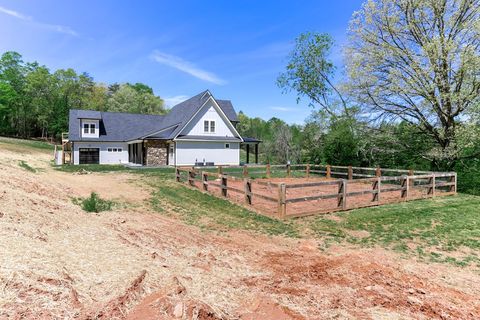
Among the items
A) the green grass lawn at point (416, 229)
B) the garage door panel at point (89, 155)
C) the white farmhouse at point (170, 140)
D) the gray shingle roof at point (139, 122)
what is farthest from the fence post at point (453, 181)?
the garage door panel at point (89, 155)

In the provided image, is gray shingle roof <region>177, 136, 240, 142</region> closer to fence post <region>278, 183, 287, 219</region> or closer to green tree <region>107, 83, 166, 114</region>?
fence post <region>278, 183, 287, 219</region>

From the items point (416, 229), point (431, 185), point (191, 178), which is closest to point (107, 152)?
point (191, 178)

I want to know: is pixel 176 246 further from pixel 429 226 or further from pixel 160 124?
pixel 160 124

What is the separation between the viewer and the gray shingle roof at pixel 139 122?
93.1 ft

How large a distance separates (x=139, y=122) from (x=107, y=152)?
6116 millimetres

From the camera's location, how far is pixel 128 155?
105 ft

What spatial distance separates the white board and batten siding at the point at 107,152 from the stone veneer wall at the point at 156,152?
6.46 m

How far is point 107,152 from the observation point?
30.8 meters

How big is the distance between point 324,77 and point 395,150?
14144mm

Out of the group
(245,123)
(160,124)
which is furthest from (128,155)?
(245,123)

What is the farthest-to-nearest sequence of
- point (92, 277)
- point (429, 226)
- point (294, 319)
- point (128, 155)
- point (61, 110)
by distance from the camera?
point (61, 110) < point (128, 155) < point (429, 226) < point (92, 277) < point (294, 319)

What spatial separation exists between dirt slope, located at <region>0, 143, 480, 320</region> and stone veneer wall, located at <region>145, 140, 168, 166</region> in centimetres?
2094

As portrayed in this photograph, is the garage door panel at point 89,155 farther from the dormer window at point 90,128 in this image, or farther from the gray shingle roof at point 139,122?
the dormer window at point 90,128

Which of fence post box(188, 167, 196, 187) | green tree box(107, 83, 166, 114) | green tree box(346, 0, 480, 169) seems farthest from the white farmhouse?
green tree box(107, 83, 166, 114)
